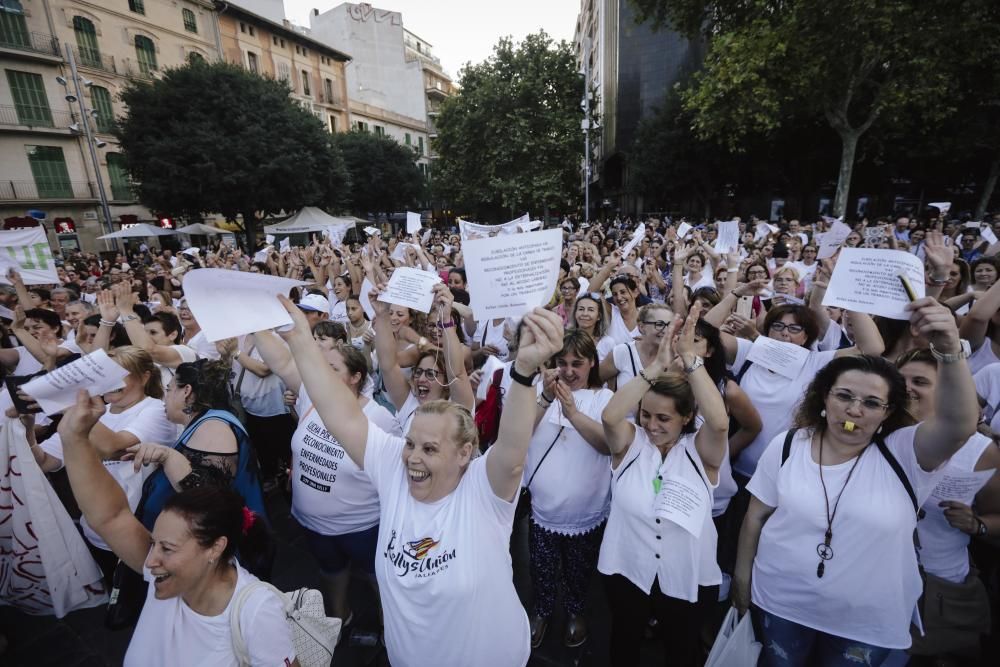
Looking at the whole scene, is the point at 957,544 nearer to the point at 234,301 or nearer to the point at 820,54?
the point at 234,301

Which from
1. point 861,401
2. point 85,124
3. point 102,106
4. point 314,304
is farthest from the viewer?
point 102,106

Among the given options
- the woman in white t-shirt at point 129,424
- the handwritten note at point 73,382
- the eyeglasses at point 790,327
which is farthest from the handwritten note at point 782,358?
the woman in white t-shirt at point 129,424

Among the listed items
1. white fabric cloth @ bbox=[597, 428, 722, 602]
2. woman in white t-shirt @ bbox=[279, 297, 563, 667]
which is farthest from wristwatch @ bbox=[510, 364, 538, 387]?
white fabric cloth @ bbox=[597, 428, 722, 602]

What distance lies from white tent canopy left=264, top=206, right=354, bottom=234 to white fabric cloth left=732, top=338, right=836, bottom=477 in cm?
1977

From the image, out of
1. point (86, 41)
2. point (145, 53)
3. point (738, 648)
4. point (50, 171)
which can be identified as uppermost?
point (145, 53)

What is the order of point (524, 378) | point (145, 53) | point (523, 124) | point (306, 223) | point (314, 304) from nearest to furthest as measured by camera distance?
point (524, 378) → point (314, 304) → point (306, 223) → point (145, 53) → point (523, 124)

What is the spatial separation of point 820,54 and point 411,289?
18.3 metres

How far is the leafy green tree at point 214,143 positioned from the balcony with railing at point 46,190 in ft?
17.5

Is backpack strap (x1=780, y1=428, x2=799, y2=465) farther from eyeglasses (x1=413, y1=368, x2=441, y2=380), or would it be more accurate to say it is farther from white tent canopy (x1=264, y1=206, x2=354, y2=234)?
white tent canopy (x1=264, y1=206, x2=354, y2=234)

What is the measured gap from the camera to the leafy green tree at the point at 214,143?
20.6 meters

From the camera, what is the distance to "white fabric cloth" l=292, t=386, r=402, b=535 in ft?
8.45

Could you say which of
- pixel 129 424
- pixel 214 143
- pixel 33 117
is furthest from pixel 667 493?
pixel 33 117

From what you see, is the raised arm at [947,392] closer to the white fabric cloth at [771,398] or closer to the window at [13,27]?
the white fabric cloth at [771,398]

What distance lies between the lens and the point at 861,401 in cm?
199
